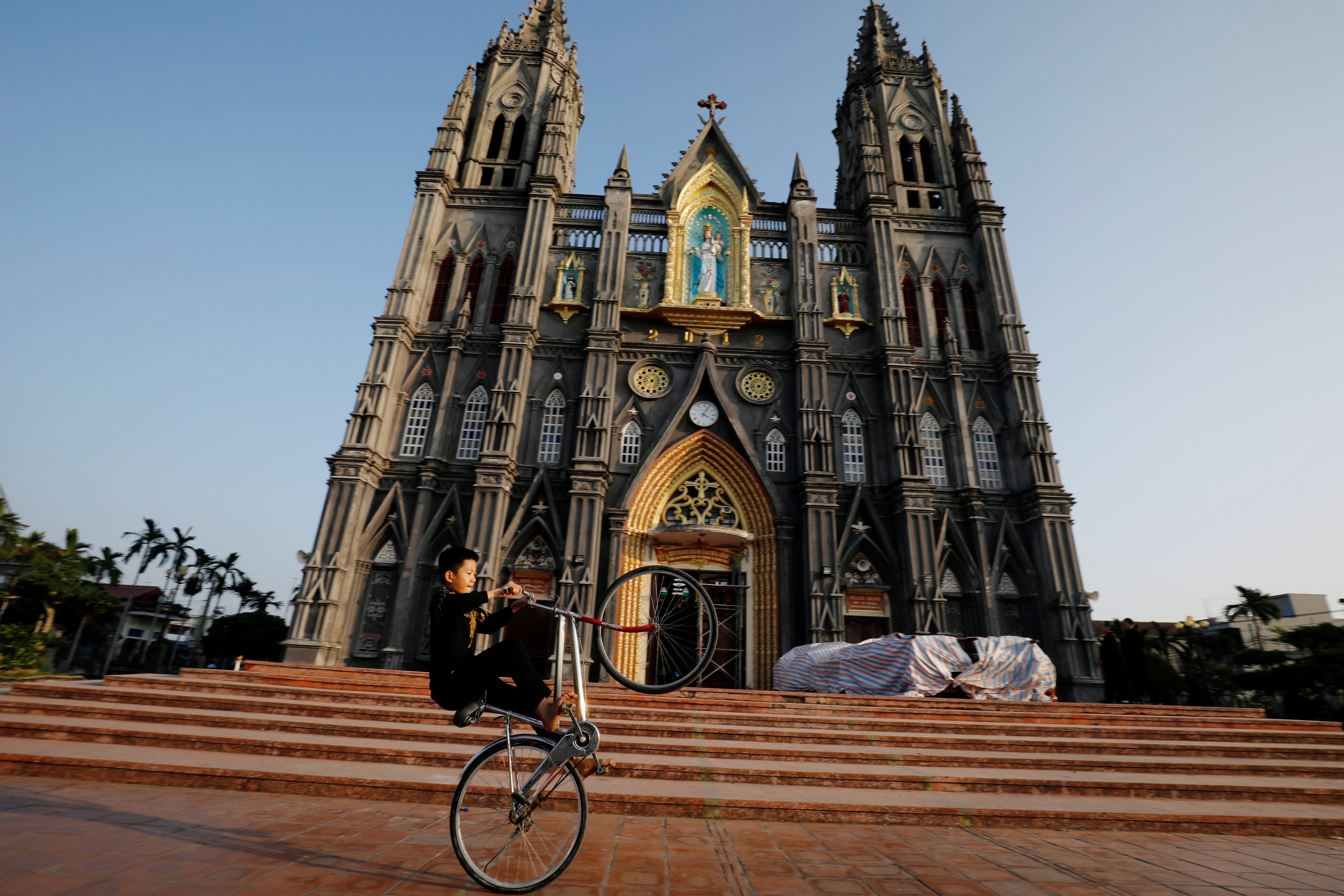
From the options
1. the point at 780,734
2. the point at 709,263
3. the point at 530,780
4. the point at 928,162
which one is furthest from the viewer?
the point at 928,162

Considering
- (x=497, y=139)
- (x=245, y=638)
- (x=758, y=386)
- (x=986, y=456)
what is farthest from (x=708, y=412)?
(x=245, y=638)

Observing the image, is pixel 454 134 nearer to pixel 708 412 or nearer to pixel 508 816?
pixel 708 412

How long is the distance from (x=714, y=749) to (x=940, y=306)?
20662 mm

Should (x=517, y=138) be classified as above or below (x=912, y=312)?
above

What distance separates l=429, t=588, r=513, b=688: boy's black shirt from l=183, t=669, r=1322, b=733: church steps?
23.7 feet

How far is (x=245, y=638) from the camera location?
34.2m

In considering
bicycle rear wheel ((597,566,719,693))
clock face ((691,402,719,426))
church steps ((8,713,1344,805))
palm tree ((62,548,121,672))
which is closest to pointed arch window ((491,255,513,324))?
clock face ((691,402,719,426))

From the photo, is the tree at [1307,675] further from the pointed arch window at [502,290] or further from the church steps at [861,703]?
the pointed arch window at [502,290]

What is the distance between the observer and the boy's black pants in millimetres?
3559

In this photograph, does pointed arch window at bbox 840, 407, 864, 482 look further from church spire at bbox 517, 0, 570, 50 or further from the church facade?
church spire at bbox 517, 0, 570, 50

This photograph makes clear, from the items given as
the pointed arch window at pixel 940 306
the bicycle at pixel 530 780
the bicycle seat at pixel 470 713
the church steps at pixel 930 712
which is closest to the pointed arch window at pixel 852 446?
the pointed arch window at pixel 940 306

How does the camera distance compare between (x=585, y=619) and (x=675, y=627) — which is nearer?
(x=585, y=619)

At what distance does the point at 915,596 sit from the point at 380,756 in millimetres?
15299

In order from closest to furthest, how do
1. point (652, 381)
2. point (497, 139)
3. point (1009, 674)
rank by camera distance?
1. point (1009, 674)
2. point (652, 381)
3. point (497, 139)
